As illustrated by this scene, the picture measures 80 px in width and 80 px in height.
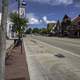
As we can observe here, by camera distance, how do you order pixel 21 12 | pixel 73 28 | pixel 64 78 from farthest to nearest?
1. pixel 73 28
2. pixel 21 12
3. pixel 64 78

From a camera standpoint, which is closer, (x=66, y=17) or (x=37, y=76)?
(x=37, y=76)

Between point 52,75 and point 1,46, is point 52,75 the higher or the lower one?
the lower one

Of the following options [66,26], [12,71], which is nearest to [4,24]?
[12,71]

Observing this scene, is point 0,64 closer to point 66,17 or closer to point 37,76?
point 37,76

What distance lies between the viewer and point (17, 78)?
9344 millimetres

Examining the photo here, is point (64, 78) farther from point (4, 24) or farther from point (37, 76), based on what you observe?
point (4, 24)

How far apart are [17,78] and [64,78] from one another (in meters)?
2.40

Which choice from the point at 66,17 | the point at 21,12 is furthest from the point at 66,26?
the point at 21,12

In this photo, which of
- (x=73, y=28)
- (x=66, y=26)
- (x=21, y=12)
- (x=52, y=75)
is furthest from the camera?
(x=66, y=26)

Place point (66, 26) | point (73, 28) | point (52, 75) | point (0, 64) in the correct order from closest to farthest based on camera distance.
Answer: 1. point (0, 64)
2. point (52, 75)
3. point (73, 28)
4. point (66, 26)

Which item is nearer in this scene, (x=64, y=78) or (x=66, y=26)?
(x=64, y=78)

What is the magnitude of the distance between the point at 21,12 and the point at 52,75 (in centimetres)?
1530

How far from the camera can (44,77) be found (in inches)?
442

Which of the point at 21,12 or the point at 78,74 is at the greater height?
the point at 21,12
